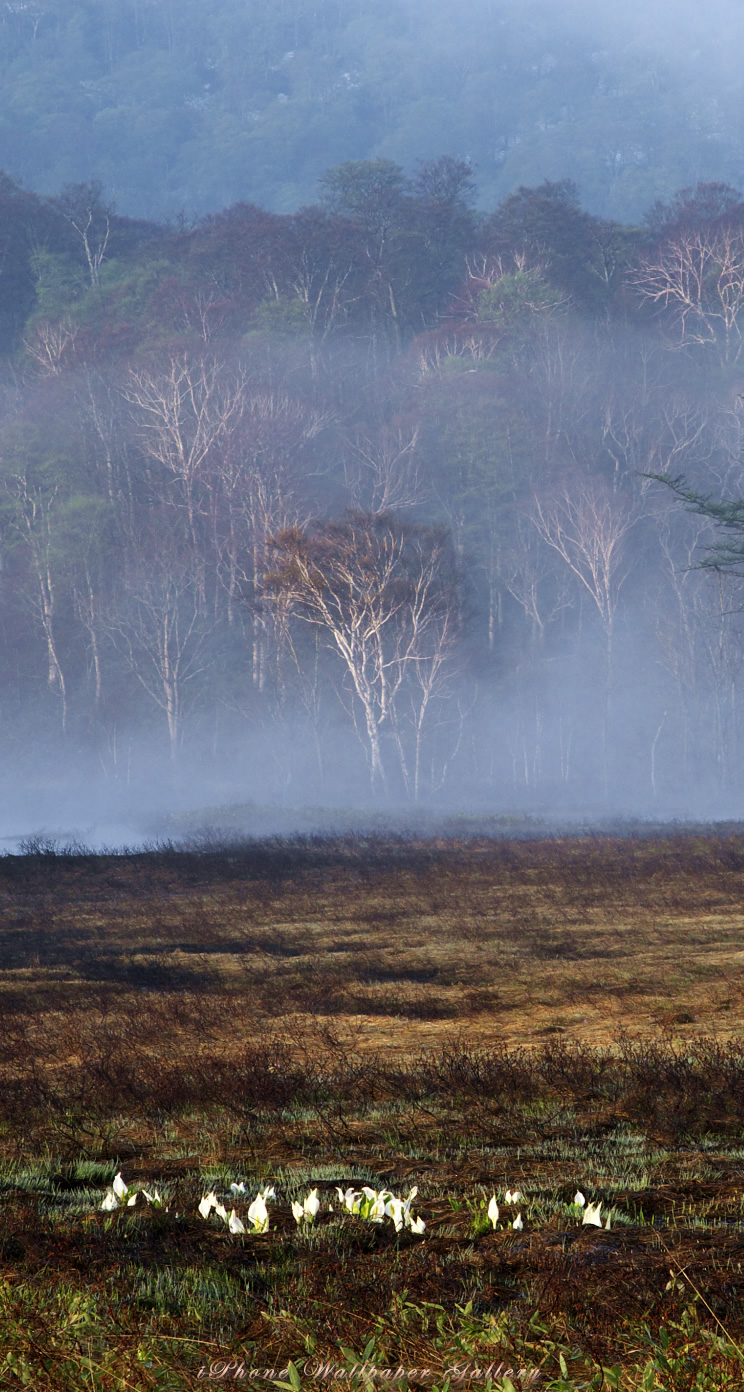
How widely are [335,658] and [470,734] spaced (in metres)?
9.32

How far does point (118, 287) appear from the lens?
8925 centimetres

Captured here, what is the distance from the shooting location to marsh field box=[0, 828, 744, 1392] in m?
3.86

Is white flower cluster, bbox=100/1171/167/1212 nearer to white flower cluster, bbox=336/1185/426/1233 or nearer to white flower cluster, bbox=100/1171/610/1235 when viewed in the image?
white flower cluster, bbox=100/1171/610/1235

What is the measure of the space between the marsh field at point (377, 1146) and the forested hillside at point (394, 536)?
37.0m

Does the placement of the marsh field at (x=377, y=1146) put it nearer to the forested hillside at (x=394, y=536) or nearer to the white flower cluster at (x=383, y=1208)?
the white flower cluster at (x=383, y=1208)

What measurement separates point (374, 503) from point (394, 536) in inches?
588

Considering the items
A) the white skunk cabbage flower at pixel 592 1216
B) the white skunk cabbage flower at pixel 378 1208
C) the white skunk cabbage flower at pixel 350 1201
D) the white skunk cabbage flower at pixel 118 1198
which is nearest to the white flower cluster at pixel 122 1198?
the white skunk cabbage flower at pixel 118 1198

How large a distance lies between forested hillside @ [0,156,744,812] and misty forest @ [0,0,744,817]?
25 centimetres

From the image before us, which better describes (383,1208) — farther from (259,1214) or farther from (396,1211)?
(259,1214)

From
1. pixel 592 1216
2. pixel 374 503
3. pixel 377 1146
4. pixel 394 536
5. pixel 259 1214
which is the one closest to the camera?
pixel 592 1216

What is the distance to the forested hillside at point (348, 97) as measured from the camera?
145625 mm

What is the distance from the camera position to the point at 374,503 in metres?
70.2

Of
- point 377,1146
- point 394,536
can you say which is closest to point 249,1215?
point 377,1146

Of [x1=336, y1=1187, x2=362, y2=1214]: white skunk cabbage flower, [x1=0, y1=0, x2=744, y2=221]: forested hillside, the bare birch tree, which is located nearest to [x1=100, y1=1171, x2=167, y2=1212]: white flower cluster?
[x1=336, y1=1187, x2=362, y2=1214]: white skunk cabbage flower
